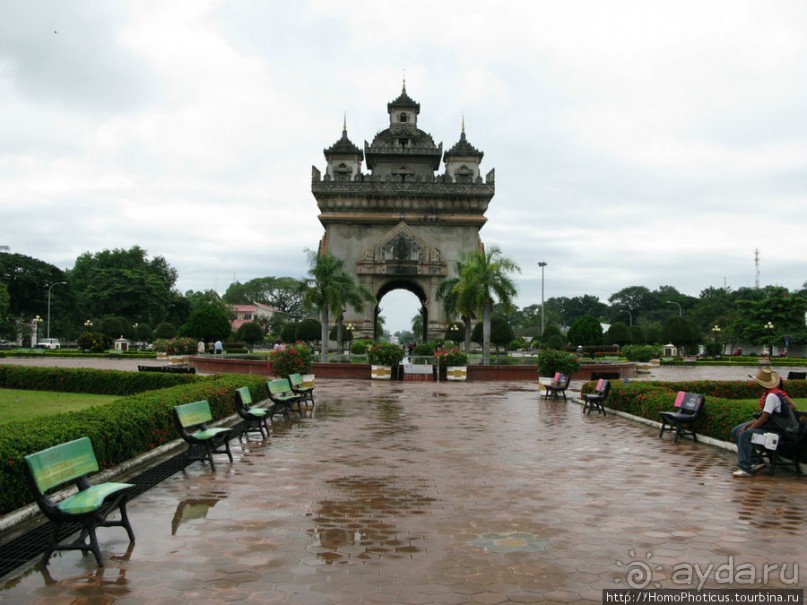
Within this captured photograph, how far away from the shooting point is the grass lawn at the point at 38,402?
1477 centimetres

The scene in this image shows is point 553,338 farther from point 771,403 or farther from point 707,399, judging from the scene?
point 771,403

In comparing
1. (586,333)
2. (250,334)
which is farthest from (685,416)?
(250,334)

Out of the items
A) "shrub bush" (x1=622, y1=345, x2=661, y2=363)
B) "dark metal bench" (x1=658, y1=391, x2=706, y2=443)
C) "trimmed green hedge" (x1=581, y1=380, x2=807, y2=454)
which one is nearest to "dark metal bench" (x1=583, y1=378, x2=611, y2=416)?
"trimmed green hedge" (x1=581, y1=380, x2=807, y2=454)

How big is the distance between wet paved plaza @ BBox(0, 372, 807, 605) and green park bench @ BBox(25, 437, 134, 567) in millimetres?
187

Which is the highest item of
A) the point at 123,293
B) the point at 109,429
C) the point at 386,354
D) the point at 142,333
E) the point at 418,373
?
the point at 123,293

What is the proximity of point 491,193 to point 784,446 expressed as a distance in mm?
44014

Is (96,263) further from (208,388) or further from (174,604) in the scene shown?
(174,604)

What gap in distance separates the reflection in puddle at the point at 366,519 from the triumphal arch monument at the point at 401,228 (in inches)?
1654

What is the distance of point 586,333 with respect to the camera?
45656 millimetres

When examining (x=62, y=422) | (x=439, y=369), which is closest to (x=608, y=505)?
(x=62, y=422)

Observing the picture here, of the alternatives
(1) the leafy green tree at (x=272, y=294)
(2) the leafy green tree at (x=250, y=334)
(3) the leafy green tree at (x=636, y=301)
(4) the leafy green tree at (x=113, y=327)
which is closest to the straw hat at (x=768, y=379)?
(2) the leafy green tree at (x=250, y=334)

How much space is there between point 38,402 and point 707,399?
611 inches

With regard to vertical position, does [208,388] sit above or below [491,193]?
below

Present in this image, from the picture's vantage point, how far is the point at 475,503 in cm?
761
